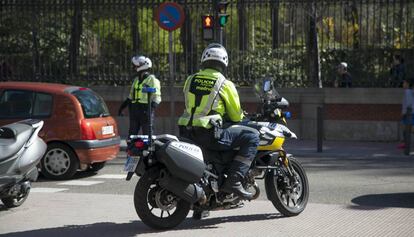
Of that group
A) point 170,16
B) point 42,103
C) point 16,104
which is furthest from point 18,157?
point 170,16

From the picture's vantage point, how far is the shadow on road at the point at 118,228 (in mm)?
7752

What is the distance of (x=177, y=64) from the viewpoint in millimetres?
19359

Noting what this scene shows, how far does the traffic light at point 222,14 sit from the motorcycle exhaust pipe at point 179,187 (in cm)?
975

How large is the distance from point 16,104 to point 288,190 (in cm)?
524

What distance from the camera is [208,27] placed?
17031mm

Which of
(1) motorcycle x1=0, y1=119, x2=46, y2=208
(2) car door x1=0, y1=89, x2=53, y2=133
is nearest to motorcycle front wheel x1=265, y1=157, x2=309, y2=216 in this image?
(1) motorcycle x1=0, y1=119, x2=46, y2=208

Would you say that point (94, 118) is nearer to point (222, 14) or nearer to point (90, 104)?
point (90, 104)

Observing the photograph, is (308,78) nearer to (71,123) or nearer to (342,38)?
(342,38)

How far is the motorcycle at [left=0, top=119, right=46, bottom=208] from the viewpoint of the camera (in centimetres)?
837

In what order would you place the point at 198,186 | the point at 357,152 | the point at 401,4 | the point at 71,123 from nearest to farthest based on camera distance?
the point at 198,186 < the point at 71,123 < the point at 357,152 < the point at 401,4

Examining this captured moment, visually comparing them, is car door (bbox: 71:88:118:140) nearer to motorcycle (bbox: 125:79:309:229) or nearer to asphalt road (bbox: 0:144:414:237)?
asphalt road (bbox: 0:144:414:237)

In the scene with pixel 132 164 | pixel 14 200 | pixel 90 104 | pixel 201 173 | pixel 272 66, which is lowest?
pixel 14 200

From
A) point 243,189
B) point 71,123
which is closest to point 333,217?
point 243,189

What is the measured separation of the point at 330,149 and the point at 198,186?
9.17m
